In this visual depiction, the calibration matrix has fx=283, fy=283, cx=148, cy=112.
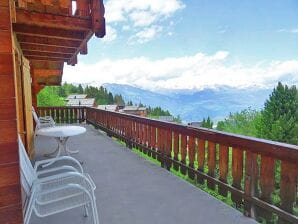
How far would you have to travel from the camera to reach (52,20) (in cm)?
376

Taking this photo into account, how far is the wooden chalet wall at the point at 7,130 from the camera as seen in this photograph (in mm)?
1479

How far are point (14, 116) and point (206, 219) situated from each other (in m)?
1.94

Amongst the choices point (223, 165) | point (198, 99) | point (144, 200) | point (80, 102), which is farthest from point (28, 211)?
point (198, 99)

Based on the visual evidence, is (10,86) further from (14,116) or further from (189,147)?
(189,147)

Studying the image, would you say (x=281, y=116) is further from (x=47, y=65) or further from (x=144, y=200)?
(x=144, y=200)

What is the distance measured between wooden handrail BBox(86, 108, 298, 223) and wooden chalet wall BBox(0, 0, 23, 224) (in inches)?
77.5

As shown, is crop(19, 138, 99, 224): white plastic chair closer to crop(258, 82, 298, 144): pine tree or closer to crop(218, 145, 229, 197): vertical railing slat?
crop(218, 145, 229, 197): vertical railing slat

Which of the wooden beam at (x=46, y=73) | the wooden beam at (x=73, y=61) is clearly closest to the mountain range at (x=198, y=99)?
the wooden beam at (x=46, y=73)

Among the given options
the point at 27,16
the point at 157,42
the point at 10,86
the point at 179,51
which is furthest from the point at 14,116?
the point at 179,51

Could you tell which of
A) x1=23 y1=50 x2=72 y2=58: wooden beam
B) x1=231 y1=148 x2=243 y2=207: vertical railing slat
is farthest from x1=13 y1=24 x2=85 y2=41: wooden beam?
x1=231 y1=148 x2=243 y2=207: vertical railing slat

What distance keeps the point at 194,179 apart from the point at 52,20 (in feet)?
9.29

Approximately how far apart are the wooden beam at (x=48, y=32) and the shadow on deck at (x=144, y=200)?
6.92 ft

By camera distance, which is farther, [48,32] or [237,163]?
[48,32]

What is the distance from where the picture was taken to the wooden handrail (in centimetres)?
234
